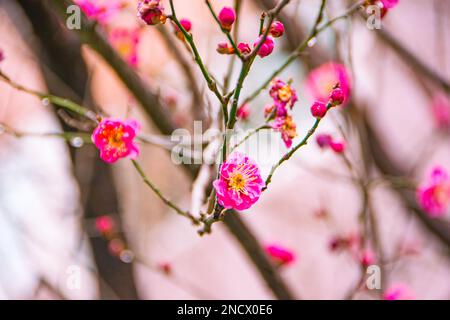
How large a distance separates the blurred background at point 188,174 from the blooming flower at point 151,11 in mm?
248

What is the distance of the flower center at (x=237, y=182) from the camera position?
2.25 ft

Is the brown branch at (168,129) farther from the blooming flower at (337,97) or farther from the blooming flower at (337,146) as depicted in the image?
the blooming flower at (337,97)

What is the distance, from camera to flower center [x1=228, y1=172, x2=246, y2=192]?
0.69m

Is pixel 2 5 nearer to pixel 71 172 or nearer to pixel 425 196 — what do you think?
pixel 71 172

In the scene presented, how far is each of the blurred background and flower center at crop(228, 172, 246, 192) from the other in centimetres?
24

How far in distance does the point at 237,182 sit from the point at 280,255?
2.14ft

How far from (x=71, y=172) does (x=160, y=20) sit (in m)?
1.33

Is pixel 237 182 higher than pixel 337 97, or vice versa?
pixel 337 97

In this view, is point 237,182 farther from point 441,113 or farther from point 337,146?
point 441,113

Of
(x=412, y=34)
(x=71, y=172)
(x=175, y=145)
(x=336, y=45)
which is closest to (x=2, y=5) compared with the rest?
(x=71, y=172)

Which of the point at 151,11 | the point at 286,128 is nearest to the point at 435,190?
the point at 286,128

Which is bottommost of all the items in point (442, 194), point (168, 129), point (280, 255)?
point (280, 255)

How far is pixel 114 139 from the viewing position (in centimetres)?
82
